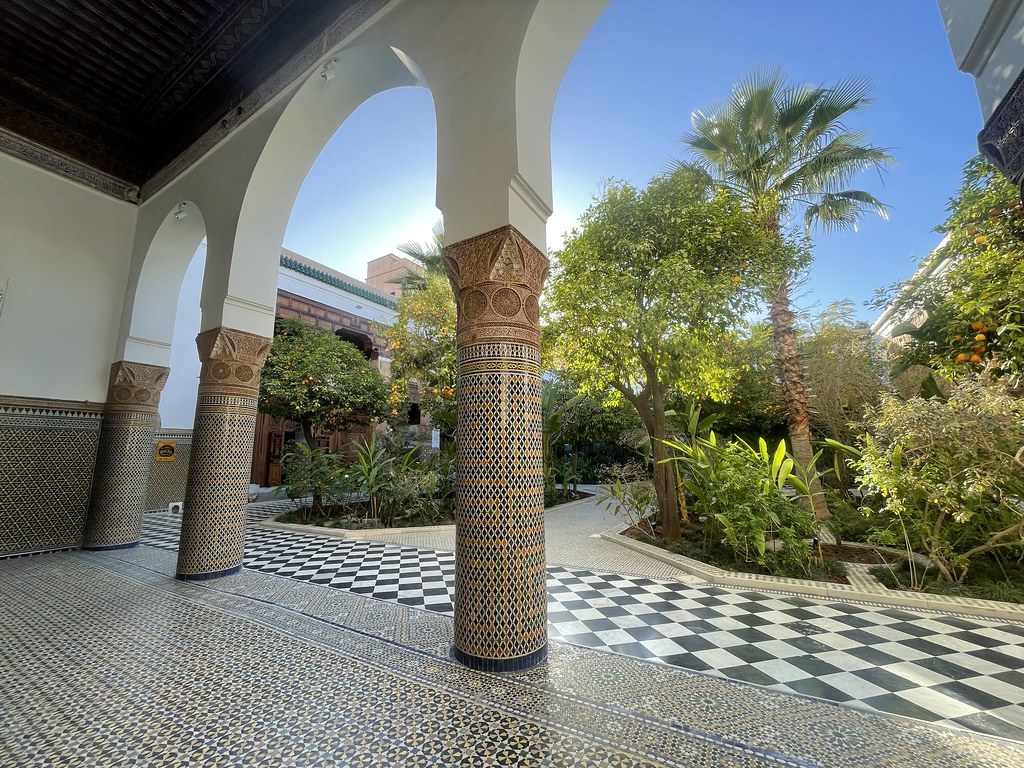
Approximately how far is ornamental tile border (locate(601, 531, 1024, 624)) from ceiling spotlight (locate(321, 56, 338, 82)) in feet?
14.6

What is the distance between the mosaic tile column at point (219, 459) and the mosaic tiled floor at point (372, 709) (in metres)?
0.77

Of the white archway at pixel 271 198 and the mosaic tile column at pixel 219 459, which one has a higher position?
the white archway at pixel 271 198

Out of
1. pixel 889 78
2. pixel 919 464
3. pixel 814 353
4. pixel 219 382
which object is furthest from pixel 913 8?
pixel 219 382

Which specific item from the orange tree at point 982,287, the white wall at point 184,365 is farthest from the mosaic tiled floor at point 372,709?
the white wall at point 184,365

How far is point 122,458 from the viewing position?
4184mm

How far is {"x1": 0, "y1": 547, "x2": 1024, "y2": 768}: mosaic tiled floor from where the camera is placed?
4.27 feet

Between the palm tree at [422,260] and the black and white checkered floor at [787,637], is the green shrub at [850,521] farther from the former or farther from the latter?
the palm tree at [422,260]

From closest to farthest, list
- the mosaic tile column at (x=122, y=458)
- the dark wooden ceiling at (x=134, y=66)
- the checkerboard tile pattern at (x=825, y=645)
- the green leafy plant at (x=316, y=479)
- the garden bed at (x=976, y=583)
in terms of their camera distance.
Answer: the checkerboard tile pattern at (x=825, y=645) → the garden bed at (x=976, y=583) → the dark wooden ceiling at (x=134, y=66) → the mosaic tile column at (x=122, y=458) → the green leafy plant at (x=316, y=479)

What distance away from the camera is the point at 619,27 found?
293 cm

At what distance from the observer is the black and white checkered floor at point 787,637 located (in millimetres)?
1693

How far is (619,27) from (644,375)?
124 inches

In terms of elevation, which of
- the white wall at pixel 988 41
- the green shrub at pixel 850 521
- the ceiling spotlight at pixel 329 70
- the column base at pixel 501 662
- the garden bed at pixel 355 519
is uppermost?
the ceiling spotlight at pixel 329 70

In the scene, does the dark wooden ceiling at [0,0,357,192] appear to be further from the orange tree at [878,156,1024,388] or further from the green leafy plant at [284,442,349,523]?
the orange tree at [878,156,1024,388]

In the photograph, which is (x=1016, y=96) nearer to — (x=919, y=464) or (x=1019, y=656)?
A: (x=1019, y=656)
